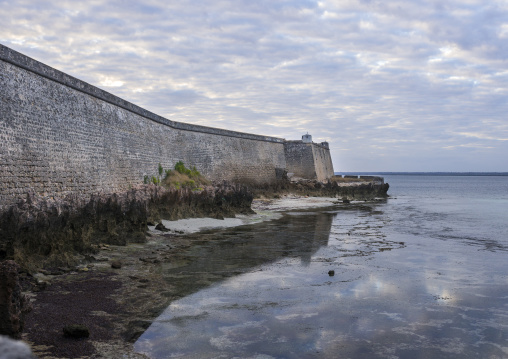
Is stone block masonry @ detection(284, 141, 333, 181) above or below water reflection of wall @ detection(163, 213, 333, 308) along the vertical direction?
above

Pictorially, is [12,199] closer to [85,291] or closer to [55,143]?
[55,143]

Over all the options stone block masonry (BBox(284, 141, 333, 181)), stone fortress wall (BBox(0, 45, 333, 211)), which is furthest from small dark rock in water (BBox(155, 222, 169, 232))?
stone block masonry (BBox(284, 141, 333, 181))

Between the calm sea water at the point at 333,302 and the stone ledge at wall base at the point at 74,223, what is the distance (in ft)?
5.92

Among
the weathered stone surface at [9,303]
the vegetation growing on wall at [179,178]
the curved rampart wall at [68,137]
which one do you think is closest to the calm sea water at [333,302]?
the weathered stone surface at [9,303]

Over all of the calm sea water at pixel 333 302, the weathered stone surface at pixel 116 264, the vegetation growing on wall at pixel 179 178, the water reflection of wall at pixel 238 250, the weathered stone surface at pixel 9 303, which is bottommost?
the calm sea water at pixel 333 302

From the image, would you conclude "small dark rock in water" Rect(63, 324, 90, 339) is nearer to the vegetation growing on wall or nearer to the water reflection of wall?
the water reflection of wall

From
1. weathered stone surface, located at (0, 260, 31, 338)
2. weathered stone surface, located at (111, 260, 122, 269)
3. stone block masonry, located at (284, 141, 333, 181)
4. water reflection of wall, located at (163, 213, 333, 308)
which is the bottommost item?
water reflection of wall, located at (163, 213, 333, 308)

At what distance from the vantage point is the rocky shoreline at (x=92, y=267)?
Answer: 4695 mm

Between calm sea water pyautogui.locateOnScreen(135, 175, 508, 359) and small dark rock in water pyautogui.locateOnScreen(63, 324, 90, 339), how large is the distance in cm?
58

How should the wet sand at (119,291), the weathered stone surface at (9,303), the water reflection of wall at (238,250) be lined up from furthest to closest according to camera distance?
the water reflection of wall at (238,250) → the wet sand at (119,291) → the weathered stone surface at (9,303)

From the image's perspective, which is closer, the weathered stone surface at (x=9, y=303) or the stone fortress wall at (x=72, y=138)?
the weathered stone surface at (x=9, y=303)

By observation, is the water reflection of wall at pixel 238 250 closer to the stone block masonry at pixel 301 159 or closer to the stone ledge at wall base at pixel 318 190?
the stone ledge at wall base at pixel 318 190

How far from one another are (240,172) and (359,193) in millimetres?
9742

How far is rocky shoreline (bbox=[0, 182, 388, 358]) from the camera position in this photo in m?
4.70
